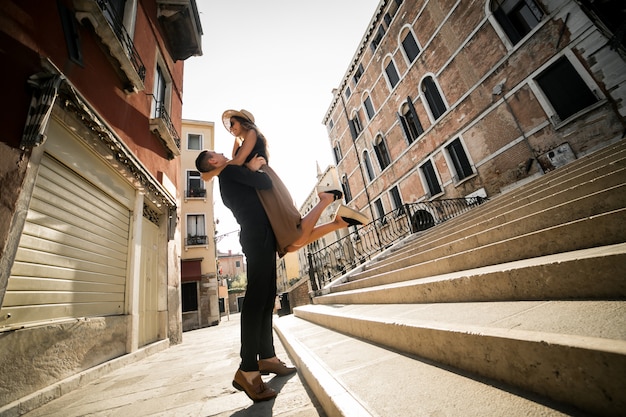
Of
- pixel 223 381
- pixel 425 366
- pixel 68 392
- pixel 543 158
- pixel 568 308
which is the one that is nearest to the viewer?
pixel 568 308

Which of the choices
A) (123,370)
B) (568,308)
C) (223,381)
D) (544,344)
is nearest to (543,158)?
(568,308)

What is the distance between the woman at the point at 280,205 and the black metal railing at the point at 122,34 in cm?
383

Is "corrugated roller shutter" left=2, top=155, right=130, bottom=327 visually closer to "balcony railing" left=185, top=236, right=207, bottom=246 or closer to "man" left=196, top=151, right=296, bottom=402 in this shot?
"man" left=196, top=151, right=296, bottom=402

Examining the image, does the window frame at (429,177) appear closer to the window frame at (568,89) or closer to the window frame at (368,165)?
the window frame at (368,165)

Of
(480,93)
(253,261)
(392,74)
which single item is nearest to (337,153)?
(392,74)

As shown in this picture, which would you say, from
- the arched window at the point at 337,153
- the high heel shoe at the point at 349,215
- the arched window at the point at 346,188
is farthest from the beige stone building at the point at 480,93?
the high heel shoe at the point at 349,215

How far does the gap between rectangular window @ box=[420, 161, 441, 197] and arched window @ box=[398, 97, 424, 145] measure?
1.77 m

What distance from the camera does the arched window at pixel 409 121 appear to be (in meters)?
12.7

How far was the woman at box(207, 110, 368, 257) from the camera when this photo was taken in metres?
2.08

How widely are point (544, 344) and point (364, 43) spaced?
18.6 m

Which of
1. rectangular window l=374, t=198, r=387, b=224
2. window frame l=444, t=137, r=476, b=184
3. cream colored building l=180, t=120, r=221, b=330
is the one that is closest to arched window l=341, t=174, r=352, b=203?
rectangular window l=374, t=198, r=387, b=224

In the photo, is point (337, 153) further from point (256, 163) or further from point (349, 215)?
point (256, 163)

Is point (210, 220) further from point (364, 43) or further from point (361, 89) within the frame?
point (364, 43)

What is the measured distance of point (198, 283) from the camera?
14.5 m
